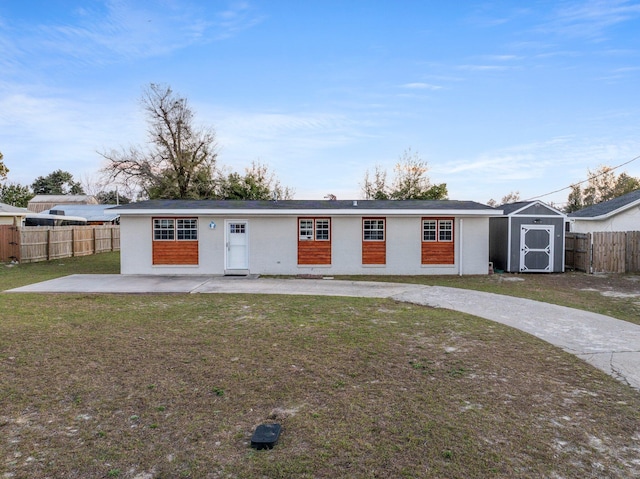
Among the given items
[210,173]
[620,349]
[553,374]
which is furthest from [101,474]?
[210,173]

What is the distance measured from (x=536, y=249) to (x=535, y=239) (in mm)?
401

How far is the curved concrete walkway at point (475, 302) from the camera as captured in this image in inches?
226

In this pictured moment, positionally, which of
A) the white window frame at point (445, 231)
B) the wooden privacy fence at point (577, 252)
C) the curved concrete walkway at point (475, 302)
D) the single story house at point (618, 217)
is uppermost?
the single story house at point (618, 217)

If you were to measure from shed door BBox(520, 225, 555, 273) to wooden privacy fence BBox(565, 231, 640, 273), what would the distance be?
1406 mm

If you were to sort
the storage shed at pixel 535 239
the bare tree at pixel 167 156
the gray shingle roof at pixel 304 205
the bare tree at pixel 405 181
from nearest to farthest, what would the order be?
the gray shingle roof at pixel 304 205 < the storage shed at pixel 535 239 < the bare tree at pixel 167 156 < the bare tree at pixel 405 181

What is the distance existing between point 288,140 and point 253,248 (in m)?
10.9

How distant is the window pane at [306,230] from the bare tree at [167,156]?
20975 mm

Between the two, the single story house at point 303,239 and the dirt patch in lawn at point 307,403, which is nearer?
the dirt patch in lawn at point 307,403

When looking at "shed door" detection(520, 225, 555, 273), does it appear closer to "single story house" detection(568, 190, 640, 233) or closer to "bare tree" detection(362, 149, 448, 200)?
"single story house" detection(568, 190, 640, 233)

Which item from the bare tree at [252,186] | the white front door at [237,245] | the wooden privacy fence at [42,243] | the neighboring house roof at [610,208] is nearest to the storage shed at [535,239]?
the neighboring house roof at [610,208]

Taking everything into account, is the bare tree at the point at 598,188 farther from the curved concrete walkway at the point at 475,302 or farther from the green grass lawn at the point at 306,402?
the green grass lawn at the point at 306,402

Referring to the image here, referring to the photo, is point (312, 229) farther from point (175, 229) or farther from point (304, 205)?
point (175, 229)

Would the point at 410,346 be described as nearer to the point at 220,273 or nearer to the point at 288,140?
the point at 220,273

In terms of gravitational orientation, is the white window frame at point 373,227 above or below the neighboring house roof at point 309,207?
below
